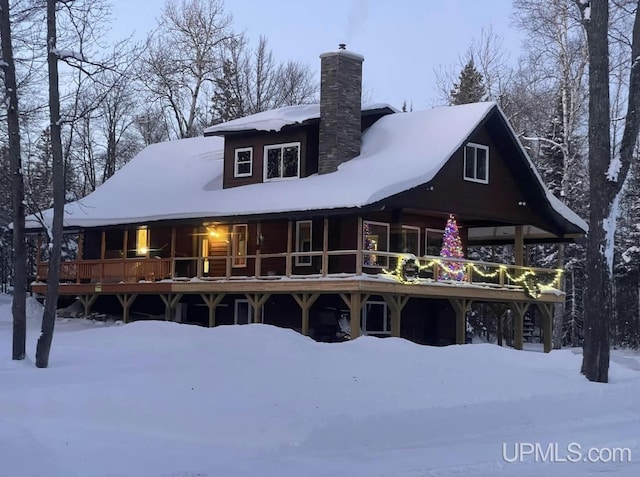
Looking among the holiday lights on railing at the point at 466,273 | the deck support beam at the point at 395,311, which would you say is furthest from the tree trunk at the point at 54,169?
the deck support beam at the point at 395,311

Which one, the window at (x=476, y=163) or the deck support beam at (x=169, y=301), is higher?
the window at (x=476, y=163)

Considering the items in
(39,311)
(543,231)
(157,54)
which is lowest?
(39,311)

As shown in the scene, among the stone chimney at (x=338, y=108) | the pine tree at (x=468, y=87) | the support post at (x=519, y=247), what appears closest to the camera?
the stone chimney at (x=338, y=108)

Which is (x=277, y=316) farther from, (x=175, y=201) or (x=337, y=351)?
(x=337, y=351)

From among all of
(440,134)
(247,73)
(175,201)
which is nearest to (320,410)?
(440,134)

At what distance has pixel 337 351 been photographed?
1752cm

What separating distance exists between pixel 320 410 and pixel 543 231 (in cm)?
1804

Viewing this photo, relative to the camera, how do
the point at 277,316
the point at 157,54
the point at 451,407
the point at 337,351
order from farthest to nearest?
1. the point at 157,54
2. the point at 277,316
3. the point at 337,351
4. the point at 451,407

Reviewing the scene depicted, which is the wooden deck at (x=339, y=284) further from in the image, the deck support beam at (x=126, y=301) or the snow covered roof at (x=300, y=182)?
the snow covered roof at (x=300, y=182)

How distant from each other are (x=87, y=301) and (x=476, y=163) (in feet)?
45.5

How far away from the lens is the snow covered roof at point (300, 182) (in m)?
22.7

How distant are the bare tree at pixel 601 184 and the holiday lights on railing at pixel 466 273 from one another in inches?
217

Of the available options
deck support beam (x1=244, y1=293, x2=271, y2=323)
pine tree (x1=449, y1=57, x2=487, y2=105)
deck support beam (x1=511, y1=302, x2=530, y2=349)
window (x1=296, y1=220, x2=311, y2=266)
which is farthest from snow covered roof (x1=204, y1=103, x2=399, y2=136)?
pine tree (x1=449, y1=57, x2=487, y2=105)

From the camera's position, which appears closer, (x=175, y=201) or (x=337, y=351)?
(x=337, y=351)
